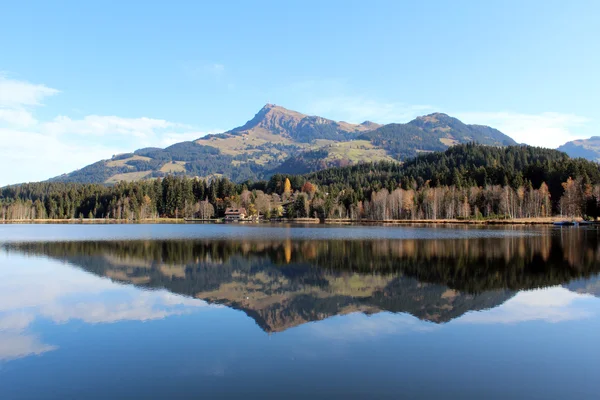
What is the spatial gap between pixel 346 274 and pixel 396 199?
112m

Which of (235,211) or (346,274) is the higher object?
(235,211)

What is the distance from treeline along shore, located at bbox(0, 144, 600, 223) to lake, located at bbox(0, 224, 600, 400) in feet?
292

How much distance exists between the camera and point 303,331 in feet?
53.1

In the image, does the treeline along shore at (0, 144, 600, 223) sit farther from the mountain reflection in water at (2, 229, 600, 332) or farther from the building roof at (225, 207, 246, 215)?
the mountain reflection in water at (2, 229, 600, 332)

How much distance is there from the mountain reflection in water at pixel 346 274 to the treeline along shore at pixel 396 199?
74472 mm

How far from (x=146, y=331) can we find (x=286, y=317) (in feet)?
18.2

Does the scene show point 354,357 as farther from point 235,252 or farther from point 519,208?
point 519,208

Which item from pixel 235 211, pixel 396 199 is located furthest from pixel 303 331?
pixel 235 211

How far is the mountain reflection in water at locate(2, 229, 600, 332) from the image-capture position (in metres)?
20.1

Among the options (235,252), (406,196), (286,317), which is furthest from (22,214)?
(286,317)

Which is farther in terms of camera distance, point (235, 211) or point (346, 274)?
point (235, 211)

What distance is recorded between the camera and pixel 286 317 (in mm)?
18188

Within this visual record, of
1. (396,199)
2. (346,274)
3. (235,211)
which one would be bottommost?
(346,274)

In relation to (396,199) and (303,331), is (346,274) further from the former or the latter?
(396,199)
